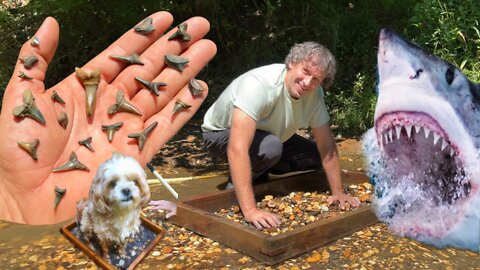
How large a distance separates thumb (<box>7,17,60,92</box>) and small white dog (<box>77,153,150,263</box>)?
898mm

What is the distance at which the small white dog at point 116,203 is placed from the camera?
1.66m

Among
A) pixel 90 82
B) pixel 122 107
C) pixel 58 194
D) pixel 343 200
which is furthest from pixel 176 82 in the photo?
pixel 343 200

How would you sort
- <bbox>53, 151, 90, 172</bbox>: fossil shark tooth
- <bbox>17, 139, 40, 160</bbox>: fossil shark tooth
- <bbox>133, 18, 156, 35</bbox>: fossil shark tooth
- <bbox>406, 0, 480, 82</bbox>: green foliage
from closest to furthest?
<bbox>17, 139, 40, 160</bbox>: fossil shark tooth, <bbox>53, 151, 90, 172</bbox>: fossil shark tooth, <bbox>133, 18, 156, 35</bbox>: fossil shark tooth, <bbox>406, 0, 480, 82</bbox>: green foliage

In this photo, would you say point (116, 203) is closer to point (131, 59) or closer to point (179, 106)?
point (179, 106)

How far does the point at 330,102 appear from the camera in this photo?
20.0 feet

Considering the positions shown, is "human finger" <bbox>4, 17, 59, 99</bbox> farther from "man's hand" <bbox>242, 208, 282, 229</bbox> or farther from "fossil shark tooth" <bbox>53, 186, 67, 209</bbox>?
"man's hand" <bbox>242, 208, 282, 229</bbox>

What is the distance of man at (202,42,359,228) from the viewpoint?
9.27 ft

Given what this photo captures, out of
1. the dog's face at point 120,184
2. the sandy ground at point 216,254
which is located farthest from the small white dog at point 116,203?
the sandy ground at point 216,254

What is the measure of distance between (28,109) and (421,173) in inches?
70.8

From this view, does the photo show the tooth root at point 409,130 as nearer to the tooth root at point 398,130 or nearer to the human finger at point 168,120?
the tooth root at point 398,130

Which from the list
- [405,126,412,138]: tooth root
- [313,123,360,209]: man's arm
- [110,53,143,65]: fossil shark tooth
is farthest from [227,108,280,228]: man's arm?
[405,126,412,138]: tooth root

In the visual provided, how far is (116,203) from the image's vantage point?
1.71m

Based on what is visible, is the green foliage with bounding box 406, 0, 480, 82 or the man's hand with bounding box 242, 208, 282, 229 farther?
the green foliage with bounding box 406, 0, 480, 82

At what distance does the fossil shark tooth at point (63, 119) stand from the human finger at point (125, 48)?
379 mm
